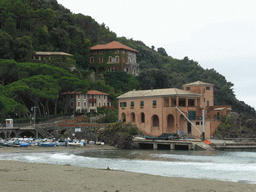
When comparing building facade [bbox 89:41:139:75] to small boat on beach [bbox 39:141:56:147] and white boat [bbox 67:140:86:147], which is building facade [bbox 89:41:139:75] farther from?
small boat on beach [bbox 39:141:56:147]

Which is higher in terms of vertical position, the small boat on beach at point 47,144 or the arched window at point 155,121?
the arched window at point 155,121

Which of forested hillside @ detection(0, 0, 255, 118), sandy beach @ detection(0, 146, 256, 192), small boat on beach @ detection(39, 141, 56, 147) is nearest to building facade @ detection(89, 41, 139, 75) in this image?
forested hillside @ detection(0, 0, 255, 118)

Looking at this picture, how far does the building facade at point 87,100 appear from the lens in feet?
319

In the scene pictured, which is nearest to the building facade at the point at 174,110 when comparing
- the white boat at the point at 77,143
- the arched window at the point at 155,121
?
the arched window at the point at 155,121

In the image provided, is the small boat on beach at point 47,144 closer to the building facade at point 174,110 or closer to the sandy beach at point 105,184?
the building facade at point 174,110

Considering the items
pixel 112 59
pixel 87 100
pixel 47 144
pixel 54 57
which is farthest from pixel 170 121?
pixel 54 57

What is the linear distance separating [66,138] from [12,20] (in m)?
66.8

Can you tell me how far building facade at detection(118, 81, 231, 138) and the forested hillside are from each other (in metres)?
20.5

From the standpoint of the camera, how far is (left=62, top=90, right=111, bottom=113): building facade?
97.1 metres

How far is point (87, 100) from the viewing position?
98.3 m

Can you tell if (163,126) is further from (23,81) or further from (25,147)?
(23,81)

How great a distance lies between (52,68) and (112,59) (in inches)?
1254

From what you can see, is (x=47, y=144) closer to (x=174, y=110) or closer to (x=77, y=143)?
(x=77, y=143)

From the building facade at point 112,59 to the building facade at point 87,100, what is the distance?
2297 centimetres
